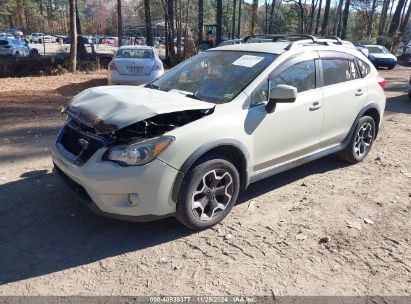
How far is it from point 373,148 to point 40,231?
212 inches

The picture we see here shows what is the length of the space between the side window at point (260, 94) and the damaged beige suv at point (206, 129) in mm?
11

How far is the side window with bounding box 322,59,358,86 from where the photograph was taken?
4.87 metres

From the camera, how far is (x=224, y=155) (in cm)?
385

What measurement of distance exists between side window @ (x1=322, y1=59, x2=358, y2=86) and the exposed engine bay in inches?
76.8

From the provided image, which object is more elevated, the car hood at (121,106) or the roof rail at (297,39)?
the roof rail at (297,39)

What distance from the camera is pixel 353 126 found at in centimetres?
533

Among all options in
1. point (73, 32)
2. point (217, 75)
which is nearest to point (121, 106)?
point (217, 75)

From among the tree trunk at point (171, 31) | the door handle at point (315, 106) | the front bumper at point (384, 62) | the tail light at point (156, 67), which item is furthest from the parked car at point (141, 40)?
the door handle at point (315, 106)

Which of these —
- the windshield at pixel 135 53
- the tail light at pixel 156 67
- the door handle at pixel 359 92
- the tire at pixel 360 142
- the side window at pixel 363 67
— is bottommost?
the tire at pixel 360 142

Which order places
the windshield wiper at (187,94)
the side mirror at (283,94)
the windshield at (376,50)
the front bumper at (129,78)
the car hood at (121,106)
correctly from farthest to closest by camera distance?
the windshield at (376,50) → the front bumper at (129,78) → the windshield wiper at (187,94) → the side mirror at (283,94) → the car hood at (121,106)

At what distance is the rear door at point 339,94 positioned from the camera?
15.9 feet

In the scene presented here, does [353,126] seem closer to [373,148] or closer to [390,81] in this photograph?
[373,148]

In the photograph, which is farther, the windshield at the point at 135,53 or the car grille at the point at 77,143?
the windshield at the point at 135,53

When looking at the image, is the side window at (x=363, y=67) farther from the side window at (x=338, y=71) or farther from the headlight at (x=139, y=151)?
the headlight at (x=139, y=151)
